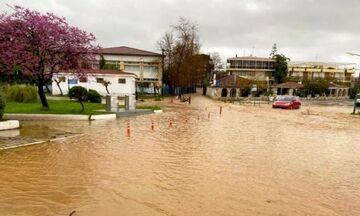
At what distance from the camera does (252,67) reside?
111 m

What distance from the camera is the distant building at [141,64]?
74.9m

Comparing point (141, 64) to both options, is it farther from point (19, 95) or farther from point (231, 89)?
point (19, 95)

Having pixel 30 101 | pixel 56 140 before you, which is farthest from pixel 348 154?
pixel 30 101

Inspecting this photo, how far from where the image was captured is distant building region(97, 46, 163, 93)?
246 feet

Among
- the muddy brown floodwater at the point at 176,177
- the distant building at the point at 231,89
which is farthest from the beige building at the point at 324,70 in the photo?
the muddy brown floodwater at the point at 176,177

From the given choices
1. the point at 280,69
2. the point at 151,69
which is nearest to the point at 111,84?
the point at 151,69

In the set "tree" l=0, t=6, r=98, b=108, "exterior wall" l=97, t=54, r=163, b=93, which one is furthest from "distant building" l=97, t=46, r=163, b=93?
"tree" l=0, t=6, r=98, b=108

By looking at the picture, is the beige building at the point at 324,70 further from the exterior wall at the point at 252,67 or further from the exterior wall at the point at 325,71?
the exterior wall at the point at 252,67

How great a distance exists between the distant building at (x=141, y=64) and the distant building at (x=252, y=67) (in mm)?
39293

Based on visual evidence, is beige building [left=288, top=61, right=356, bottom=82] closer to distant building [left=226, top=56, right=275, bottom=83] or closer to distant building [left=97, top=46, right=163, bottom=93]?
distant building [left=226, top=56, right=275, bottom=83]

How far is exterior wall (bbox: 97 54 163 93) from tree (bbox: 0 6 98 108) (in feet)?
162

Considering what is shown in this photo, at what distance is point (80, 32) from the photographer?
25.0 metres

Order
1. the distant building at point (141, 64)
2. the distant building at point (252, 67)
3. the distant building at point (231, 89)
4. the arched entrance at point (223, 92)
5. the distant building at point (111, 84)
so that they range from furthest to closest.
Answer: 1. the distant building at point (252, 67)
2. the arched entrance at point (223, 92)
3. the distant building at point (231, 89)
4. the distant building at point (141, 64)
5. the distant building at point (111, 84)

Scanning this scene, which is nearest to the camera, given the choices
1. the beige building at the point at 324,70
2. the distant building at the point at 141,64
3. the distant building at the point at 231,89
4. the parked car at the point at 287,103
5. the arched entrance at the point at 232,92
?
the parked car at the point at 287,103
